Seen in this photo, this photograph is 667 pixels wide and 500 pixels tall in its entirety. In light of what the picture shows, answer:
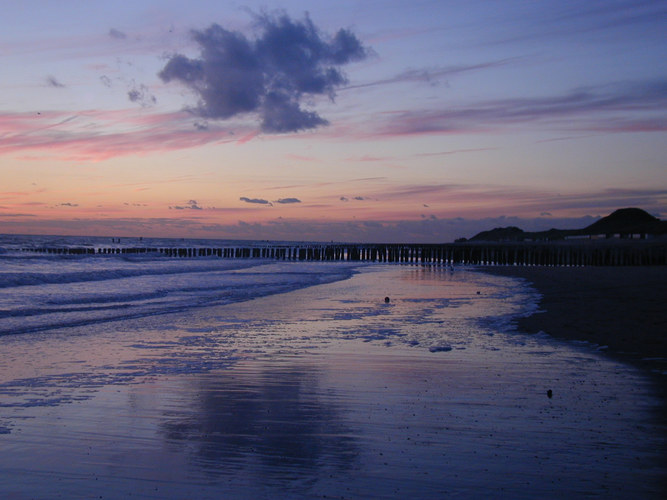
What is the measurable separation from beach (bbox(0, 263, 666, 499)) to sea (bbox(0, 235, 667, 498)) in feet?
0.08

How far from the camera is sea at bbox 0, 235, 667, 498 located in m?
4.34

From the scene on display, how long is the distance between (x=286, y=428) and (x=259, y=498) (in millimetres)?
1579

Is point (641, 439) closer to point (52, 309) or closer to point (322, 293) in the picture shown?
point (52, 309)

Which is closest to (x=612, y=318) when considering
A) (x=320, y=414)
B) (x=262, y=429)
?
(x=320, y=414)

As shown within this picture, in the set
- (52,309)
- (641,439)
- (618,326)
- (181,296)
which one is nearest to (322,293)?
(181,296)

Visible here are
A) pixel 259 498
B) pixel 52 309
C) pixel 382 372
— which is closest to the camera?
pixel 259 498

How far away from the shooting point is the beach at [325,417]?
14.2 feet

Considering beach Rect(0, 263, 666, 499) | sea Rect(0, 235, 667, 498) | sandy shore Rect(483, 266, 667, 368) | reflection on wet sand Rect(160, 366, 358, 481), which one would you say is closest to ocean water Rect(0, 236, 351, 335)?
sea Rect(0, 235, 667, 498)

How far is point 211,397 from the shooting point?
683 centimetres

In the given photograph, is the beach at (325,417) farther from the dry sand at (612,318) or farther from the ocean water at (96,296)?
the ocean water at (96,296)

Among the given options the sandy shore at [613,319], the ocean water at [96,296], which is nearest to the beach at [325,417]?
the sandy shore at [613,319]

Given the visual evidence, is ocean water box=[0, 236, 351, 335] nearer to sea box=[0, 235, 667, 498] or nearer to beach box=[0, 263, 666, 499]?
sea box=[0, 235, 667, 498]

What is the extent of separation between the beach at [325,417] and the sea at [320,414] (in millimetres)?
23

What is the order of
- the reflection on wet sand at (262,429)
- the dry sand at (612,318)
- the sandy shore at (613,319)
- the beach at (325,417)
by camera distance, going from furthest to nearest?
the dry sand at (612,318) → the sandy shore at (613,319) → the reflection on wet sand at (262,429) → the beach at (325,417)
